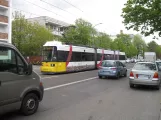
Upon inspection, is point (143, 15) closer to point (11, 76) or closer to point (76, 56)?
point (76, 56)

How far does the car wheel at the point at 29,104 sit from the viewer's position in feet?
19.0

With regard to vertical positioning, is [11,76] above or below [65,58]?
below

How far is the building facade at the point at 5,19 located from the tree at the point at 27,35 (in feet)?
21.9

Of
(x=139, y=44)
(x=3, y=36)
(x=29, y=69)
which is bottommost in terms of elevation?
(x=29, y=69)

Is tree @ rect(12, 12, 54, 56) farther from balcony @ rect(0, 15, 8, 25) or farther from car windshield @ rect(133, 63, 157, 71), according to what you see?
car windshield @ rect(133, 63, 157, 71)

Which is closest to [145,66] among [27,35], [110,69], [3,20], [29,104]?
[110,69]

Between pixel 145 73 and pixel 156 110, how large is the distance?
4.52m

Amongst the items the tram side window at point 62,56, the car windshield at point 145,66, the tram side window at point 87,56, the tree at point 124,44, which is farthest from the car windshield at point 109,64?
the tree at point 124,44

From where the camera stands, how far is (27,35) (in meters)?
42.8

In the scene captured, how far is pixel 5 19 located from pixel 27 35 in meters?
9.65

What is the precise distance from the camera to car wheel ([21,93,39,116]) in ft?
19.0

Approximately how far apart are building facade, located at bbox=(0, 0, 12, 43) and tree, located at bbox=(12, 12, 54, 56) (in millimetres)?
6670

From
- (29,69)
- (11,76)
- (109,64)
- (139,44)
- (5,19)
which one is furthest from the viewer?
(139,44)

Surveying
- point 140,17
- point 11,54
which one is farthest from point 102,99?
point 140,17
